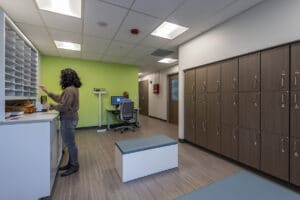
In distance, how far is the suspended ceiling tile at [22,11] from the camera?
215 centimetres

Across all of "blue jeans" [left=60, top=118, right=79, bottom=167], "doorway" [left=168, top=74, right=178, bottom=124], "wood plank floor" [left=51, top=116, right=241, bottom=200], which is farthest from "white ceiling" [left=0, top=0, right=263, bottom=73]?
→ "doorway" [left=168, top=74, right=178, bottom=124]

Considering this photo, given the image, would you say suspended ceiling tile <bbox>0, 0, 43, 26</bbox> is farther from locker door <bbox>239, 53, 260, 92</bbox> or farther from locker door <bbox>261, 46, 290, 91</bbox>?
locker door <bbox>261, 46, 290, 91</bbox>

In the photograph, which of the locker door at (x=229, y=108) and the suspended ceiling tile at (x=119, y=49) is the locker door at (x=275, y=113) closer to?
the locker door at (x=229, y=108)

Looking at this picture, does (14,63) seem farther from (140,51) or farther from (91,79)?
(91,79)

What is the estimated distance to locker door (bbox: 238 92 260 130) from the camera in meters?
2.34

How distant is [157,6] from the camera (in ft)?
7.45

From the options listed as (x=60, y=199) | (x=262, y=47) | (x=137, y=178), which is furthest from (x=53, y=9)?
(x=262, y=47)

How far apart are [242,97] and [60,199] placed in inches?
119

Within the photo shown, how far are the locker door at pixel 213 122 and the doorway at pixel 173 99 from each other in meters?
3.33

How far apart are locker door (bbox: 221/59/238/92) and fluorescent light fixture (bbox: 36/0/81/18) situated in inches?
106

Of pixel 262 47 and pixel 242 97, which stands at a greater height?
pixel 262 47

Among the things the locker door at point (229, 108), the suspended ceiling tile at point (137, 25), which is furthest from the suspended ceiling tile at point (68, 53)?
the locker door at point (229, 108)

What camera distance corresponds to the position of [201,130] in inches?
135

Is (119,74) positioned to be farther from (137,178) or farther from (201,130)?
(137,178)
